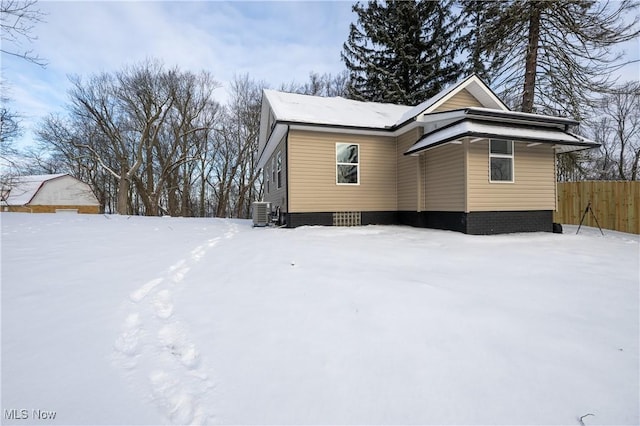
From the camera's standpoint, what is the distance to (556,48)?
11383mm

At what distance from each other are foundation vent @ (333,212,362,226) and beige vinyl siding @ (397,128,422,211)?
1572 mm

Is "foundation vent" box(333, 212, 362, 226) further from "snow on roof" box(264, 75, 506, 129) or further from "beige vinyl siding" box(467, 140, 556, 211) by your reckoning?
"beige vinyl siding" box(467, 140, 556, 211)

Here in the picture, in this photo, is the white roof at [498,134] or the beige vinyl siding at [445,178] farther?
the beige vinyl siding at [445,178]

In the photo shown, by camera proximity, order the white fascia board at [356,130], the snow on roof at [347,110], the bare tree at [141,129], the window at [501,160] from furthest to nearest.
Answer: the bare tree at [141,129], the snow on roof at [347,110], the white fascia board at [356,130], the window at [501,160]

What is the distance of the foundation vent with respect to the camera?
9.99m

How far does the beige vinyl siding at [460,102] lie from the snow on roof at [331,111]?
1.68 m

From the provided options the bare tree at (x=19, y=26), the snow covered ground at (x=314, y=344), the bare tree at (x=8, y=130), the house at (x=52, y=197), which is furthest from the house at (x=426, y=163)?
the house at (x=52, y=197)

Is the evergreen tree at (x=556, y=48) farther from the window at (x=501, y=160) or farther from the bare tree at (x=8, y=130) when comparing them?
the bare tree at (x=8, y=130)

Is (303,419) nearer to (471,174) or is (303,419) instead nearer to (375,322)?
(375,322)

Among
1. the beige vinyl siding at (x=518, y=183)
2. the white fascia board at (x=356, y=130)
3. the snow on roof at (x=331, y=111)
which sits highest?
the snow on roof at (x=331, y=111)

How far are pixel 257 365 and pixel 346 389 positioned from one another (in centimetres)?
57

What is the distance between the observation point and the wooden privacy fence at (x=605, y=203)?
8633mm

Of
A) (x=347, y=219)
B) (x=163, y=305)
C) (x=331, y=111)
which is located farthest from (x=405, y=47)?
(x=163, y=305)

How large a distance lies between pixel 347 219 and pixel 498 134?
193 inches
